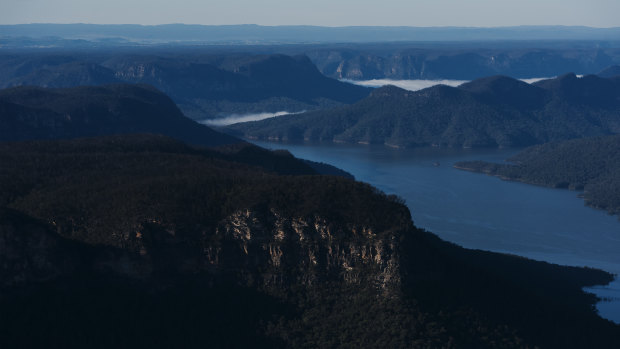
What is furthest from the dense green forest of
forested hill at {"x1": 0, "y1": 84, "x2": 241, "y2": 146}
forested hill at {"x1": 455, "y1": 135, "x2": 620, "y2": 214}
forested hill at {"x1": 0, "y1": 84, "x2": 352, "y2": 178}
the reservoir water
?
forested hill at {"x1": 455, "y1": 135, "x2": 620, "y2": 214}

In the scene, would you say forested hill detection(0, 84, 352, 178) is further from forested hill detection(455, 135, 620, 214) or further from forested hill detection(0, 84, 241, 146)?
forested hill detection(455, 135, 620, 214)

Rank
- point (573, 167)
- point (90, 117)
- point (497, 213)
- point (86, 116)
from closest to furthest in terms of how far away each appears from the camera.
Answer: point (497, 213) → point (90, 117) → point (86, 116) → point (573, 167)

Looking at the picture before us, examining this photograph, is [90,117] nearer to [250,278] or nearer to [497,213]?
[497,213]

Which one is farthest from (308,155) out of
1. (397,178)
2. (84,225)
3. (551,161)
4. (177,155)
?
(84,225)

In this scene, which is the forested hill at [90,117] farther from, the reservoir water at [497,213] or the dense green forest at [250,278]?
the dense green forest at [250,278]

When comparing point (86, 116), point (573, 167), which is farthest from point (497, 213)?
point (86, 116)

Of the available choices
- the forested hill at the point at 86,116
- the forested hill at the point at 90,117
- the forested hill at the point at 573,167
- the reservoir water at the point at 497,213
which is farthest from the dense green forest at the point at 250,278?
→ the forested hill at the point at 573,167

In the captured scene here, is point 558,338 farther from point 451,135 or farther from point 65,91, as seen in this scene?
point 451,135
